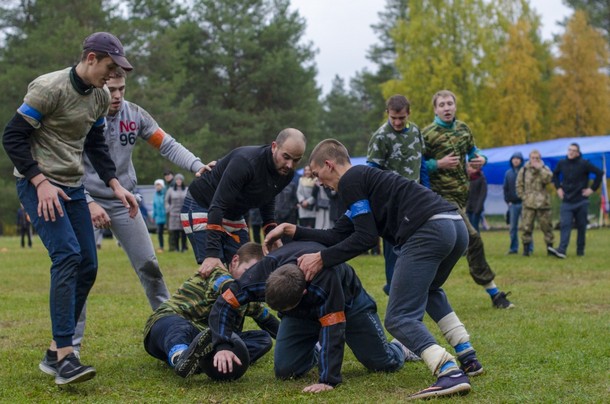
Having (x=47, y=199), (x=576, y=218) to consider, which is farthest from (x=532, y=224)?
(x=47, y=199)

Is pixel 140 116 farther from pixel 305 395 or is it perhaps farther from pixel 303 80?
pixel 303 80

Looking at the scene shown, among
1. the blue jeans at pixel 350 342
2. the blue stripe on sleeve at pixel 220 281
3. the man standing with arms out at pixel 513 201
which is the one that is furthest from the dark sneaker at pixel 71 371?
the man standing with arms out at pixel 513 201

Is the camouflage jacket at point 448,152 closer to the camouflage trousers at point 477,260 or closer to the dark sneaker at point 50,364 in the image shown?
the camouflage trousers at point 477,260

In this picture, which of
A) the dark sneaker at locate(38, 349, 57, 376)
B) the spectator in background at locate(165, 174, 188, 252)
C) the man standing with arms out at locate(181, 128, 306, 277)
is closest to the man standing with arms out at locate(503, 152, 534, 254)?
the spectator in background at locate(165, 174, 188, 252)

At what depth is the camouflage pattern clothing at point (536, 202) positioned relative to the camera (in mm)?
16391

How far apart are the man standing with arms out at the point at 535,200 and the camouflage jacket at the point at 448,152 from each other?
8355mm

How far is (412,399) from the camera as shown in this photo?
184 inches

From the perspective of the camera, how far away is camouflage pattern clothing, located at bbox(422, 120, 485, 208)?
8.42m

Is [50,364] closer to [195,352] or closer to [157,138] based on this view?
[195,352]

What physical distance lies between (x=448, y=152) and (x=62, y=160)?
14.4 feet

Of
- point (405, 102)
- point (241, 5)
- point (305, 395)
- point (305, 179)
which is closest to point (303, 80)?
point (241, 5)

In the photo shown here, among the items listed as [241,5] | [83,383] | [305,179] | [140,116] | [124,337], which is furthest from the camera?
[241,5]

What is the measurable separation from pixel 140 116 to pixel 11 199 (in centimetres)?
3825

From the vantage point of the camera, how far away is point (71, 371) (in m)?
4.90
